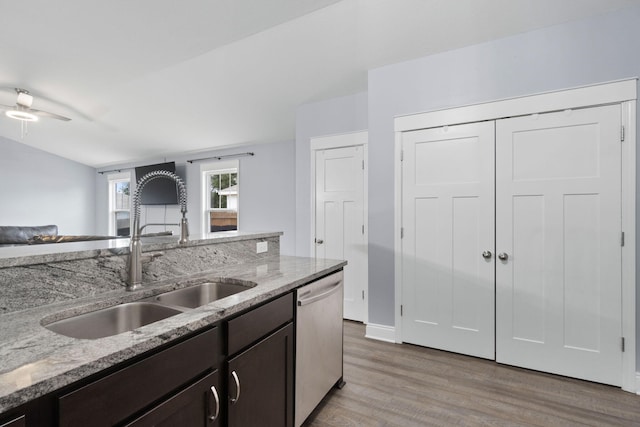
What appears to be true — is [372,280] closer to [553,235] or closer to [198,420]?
[553,235]

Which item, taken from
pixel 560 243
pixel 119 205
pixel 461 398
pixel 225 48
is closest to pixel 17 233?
pixel 119 205

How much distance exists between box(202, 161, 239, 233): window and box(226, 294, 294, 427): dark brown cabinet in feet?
14.6

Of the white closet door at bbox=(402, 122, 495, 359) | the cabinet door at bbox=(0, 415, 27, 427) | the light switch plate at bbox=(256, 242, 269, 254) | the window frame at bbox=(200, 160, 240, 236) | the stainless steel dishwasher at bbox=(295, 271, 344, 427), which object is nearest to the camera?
the cabinet door at bbox=(0, 415, 27, 427)

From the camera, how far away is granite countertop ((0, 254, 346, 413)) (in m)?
0.62

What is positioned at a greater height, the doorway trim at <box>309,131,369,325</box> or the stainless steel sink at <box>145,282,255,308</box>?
the doorway trim at <box>309,131,369,325</box>

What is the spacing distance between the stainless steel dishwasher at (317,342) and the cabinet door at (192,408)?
0.60 meters

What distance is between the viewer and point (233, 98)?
3.95 metres

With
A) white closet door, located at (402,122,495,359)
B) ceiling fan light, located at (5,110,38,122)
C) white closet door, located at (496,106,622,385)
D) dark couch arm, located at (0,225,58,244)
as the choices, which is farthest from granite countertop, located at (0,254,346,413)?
dark couch arm, located at (0,225,58,244)

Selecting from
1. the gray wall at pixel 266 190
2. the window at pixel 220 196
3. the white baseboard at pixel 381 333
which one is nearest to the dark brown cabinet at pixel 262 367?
the white baseboard at pixel 381 333

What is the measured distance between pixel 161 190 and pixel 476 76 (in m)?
5.90

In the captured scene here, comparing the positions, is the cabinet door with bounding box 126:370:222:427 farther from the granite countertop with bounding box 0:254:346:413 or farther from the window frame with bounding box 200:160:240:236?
the window frame with bounding box 200:160:240:236

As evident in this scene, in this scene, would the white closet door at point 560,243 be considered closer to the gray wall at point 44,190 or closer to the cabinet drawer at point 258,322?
the cabinet drawer at point 258,322

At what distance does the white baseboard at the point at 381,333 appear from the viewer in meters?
2.92

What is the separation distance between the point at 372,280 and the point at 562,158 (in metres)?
1.86
